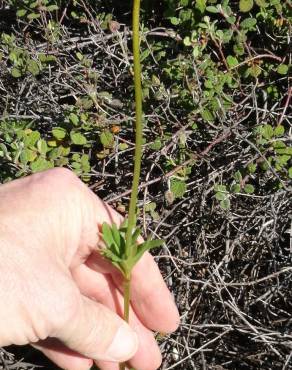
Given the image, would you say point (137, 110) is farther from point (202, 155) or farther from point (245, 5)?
point (245, 5)

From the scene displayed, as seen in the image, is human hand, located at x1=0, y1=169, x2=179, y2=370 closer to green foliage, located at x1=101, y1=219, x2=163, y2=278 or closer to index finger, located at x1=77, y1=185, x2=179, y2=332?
index finger, located at x1=77, y1=185, x2=179, y2=332

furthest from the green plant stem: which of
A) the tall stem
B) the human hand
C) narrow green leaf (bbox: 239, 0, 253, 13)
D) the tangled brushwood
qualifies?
narrow green leaf (bbox: 239, 0, 253, 13)

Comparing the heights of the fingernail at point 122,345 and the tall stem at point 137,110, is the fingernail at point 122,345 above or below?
below

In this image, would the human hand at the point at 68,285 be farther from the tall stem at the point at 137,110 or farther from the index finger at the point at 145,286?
the tall stem at the point at 137,110

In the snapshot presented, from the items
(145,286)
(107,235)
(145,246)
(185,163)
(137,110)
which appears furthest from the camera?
Answer: (185,163)

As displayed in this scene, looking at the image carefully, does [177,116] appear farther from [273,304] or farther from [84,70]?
[273,304]

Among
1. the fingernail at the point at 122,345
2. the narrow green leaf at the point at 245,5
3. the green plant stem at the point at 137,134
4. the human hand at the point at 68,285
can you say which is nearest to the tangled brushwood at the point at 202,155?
the narrow green leaf at the point at 245,5

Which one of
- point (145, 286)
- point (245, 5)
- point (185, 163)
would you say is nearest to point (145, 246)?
point (145, 286)
